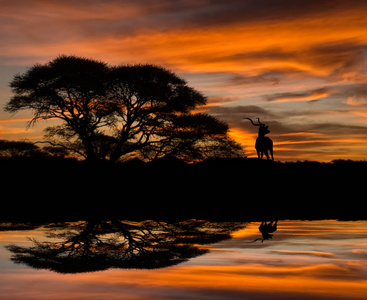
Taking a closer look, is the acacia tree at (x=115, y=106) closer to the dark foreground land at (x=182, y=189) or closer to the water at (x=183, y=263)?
the dark foreground land at (x=182, y=189)

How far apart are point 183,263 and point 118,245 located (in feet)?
7.22

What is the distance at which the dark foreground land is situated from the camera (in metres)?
17.2

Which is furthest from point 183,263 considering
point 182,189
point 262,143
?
point 262,143

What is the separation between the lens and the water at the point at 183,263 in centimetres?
590

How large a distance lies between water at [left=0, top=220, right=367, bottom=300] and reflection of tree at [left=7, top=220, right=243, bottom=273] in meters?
0.02

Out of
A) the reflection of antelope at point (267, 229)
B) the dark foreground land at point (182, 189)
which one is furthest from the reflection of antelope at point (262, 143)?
the reflection of antelope at point (267, 229)

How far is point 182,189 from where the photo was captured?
79.8ft

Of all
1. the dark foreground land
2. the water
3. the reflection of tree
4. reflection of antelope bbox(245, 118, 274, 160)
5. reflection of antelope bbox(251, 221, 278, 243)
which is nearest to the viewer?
the water

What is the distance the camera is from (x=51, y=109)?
3566 centimetres

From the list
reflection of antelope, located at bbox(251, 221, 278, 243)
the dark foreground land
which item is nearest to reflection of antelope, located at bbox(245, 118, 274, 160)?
the dark foreground land

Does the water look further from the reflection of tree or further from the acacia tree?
the acacia tree

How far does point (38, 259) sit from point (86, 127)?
90.5 feet

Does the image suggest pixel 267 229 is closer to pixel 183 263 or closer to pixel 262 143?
pixel 183 263

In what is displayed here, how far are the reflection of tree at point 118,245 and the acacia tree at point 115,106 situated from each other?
2240 cm
